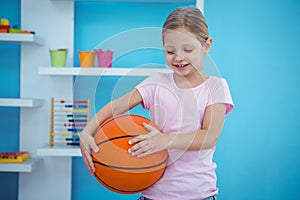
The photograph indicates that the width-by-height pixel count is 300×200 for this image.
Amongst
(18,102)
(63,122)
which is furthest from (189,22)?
(63,122)

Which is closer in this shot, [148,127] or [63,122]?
[148,127]

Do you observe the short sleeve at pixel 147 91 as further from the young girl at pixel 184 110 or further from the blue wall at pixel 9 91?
the blue wall at pixel 9 91

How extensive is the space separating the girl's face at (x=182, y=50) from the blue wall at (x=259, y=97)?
4.01ft

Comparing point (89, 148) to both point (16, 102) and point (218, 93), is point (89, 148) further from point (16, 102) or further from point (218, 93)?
point (16, 102)

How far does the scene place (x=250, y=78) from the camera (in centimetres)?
246

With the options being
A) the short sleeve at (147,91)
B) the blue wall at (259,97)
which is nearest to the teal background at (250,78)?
the blue wall at (259,97)

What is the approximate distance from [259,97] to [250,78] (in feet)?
0.37

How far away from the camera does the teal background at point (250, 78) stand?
2.45 m

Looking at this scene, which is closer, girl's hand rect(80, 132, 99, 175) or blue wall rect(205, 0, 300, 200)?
A: girl's hand rect(80, 132, 99, 175)

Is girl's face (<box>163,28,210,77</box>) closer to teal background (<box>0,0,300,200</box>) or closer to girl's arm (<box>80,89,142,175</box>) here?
girl's arm (<box>80,89,142,175</box>)

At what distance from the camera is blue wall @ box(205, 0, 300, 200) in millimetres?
2451

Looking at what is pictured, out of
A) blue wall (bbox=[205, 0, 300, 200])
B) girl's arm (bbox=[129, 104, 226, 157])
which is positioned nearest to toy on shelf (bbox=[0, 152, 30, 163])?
blue wall (bbox=[205, 0, 300, 200])

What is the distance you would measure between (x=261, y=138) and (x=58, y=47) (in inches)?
47.2

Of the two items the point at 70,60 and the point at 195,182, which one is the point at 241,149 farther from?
the point at 195,182
